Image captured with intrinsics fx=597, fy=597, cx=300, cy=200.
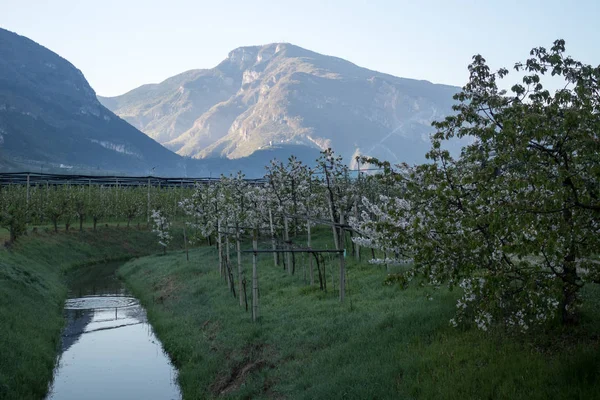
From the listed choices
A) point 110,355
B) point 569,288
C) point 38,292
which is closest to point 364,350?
point 569,288

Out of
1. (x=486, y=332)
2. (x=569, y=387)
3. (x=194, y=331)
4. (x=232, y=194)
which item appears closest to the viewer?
(x=569, y=387)

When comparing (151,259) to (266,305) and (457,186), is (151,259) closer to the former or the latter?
(266,305)

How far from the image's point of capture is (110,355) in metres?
29.0

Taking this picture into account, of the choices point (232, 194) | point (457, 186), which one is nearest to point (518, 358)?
point (457, 186)

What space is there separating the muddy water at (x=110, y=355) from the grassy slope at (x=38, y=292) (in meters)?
0.86

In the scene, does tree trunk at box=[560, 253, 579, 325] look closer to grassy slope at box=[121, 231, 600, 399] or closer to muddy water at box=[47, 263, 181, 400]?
grassy slope at box=[121, 231, 600, 399]

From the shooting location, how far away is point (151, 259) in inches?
2400

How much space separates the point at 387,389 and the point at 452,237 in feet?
14.9

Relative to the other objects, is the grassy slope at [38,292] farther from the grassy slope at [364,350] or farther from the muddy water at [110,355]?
the grassy slope at [364,350]

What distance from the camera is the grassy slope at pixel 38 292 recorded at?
22.2 meters

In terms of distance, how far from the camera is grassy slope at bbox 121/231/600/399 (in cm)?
1417

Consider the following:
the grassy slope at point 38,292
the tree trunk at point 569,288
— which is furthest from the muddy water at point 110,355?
the tree trunk at point 569,288

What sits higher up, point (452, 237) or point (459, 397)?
point (452, 237)

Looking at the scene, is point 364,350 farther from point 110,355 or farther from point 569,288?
point 110,355
